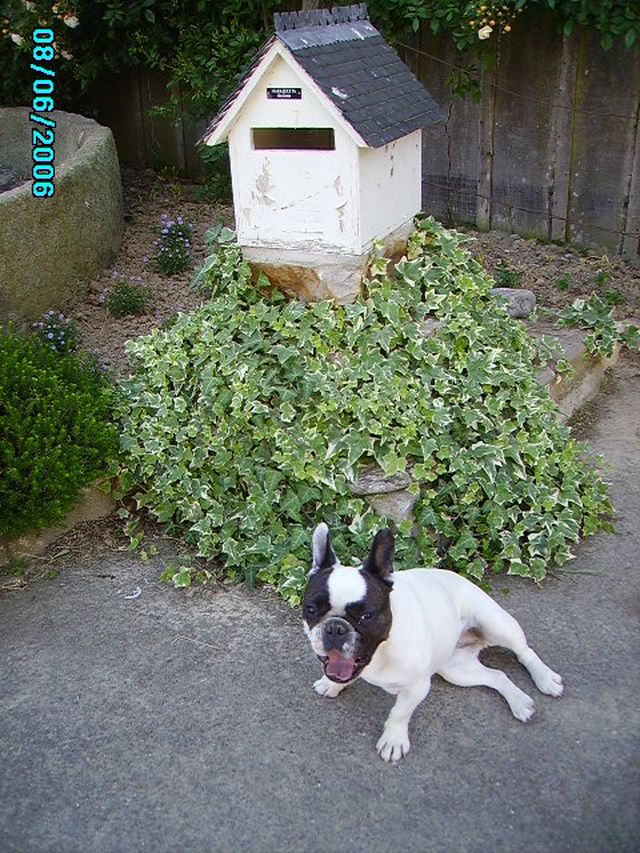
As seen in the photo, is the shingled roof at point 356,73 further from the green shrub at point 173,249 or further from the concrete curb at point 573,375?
the green shrub at point 173,249

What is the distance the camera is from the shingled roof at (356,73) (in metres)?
3.50

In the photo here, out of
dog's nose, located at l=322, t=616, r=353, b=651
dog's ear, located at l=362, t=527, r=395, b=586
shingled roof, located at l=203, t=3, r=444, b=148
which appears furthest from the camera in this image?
shingled roof, located at l=203, t=3, r=444, b=148

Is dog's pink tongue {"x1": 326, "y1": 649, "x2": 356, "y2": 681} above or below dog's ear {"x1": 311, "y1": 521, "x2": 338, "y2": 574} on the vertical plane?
below

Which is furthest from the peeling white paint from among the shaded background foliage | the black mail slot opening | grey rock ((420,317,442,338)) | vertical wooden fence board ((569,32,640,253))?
vertical wooden fence board ((569,32,640,253))

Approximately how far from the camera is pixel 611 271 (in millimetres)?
6434

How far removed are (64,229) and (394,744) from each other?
3944 millimetres

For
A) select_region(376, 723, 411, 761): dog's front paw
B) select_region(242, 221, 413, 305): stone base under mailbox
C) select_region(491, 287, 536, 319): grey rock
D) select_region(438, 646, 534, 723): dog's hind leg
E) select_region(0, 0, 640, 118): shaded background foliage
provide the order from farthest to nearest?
1. select_region(0, 0, 640, 118): shaded background foliage
2. select_region(491, 287, 536, 319): grey rock
3. select_region(242, 221, 413, 305): stone base under mailbox
4. select_region(438, 646, 534, 723): dog's hind leg
5. select_region(376, 723, 411, 761): dog's front paw

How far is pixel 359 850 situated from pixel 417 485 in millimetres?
1473

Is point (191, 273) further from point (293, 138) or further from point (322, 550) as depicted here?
point (322, 550)

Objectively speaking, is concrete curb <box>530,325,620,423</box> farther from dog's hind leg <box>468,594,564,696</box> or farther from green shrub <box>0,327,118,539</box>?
green shrub <box>0,327,118,539</box>

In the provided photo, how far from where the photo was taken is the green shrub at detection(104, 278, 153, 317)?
543 cm

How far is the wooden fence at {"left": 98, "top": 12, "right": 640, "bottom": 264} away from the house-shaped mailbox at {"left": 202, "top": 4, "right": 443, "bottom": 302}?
2692mm

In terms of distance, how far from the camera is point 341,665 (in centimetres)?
254
